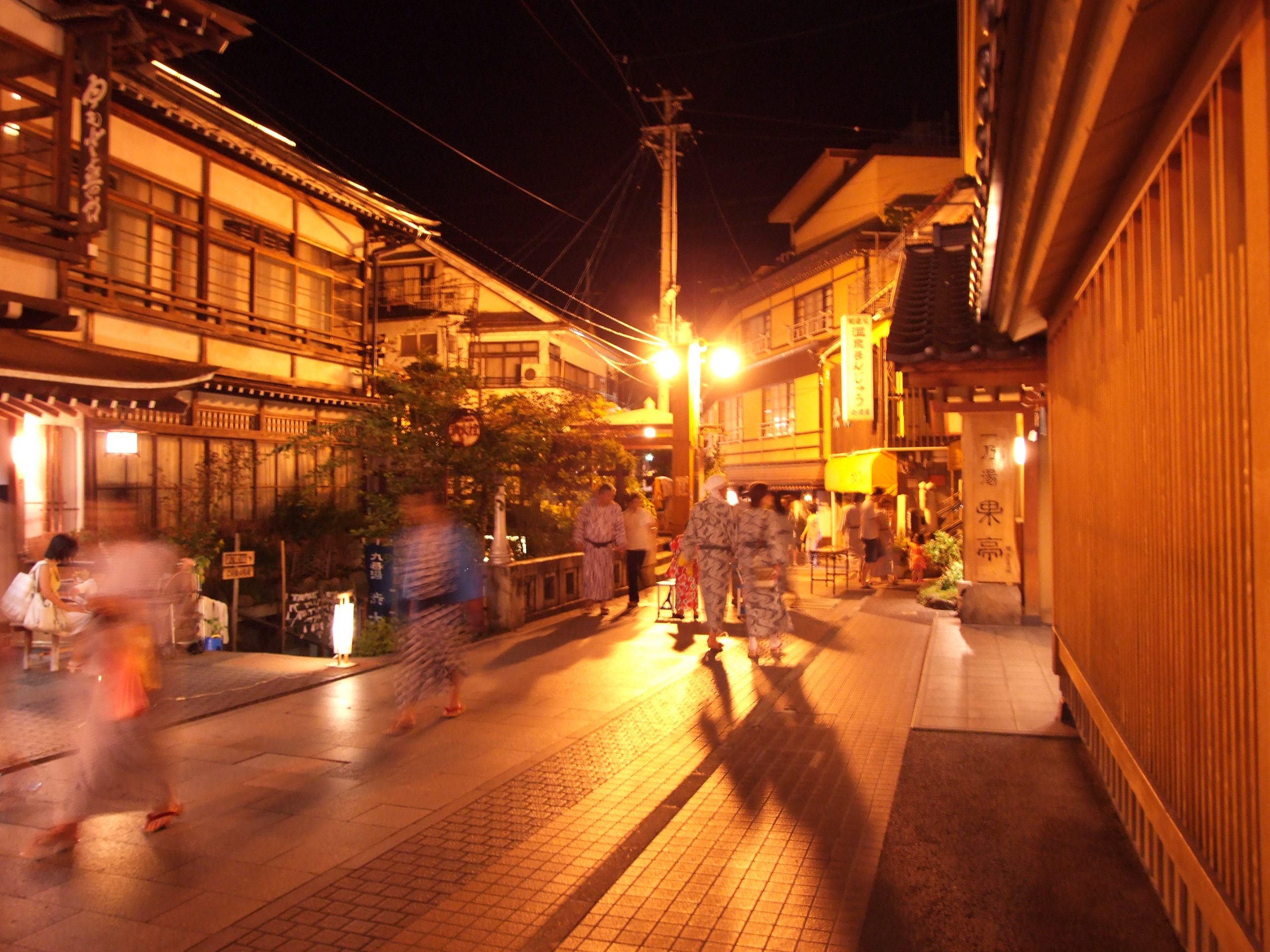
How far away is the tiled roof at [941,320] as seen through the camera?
8.45 metres

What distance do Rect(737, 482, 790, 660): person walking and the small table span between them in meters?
8.01

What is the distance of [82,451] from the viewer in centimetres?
1298

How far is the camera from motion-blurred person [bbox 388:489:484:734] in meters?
7.62

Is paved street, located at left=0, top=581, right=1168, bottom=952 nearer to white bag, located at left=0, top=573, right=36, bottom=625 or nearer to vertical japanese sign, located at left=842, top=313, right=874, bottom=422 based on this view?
white bag, located at left=0, top=573, right=36, bottom=625

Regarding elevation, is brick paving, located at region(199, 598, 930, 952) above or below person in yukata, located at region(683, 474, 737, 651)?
below

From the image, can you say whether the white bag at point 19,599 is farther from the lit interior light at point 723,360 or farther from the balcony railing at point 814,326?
the balcony railing at point 814,326

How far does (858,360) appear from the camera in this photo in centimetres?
2356

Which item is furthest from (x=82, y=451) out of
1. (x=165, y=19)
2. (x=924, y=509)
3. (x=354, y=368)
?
(x=924, y=509)

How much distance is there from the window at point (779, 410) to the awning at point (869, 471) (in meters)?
9.00

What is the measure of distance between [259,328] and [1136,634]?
51.7 ft

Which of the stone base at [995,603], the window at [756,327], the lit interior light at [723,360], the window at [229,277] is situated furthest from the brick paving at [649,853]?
the window at [756,327]

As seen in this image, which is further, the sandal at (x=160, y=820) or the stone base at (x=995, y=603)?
the stone base at (x=995, y=603)

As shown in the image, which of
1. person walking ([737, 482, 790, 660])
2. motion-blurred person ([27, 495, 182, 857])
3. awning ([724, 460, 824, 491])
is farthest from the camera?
awning ([724, 460, 824, 491])

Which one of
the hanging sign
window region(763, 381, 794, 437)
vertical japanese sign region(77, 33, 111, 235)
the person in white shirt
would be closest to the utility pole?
the person in white shirt
